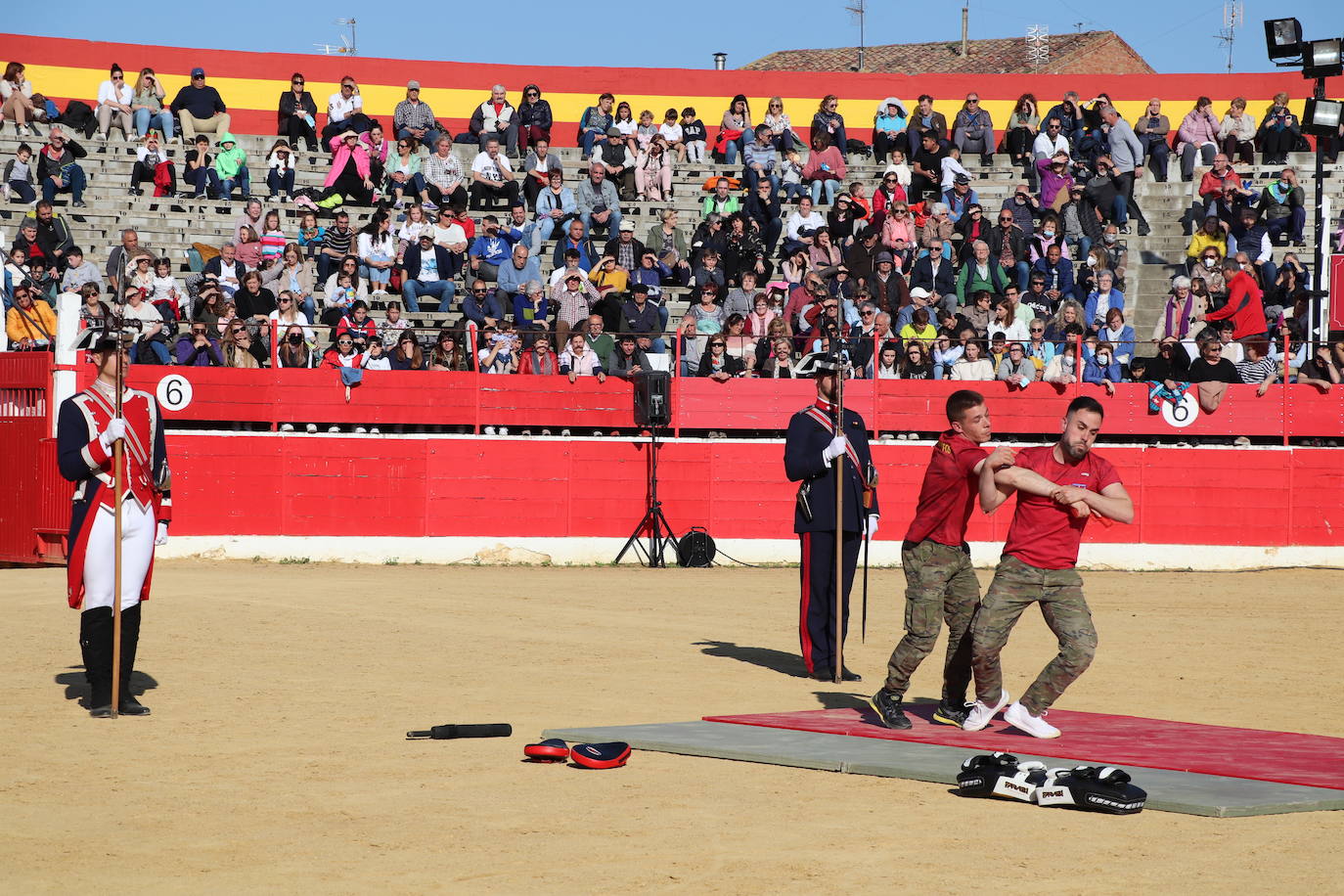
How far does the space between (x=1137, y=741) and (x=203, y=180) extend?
19.6m

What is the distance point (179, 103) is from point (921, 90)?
13807mm

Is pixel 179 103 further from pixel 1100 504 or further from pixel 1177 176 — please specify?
pixel 1100 504

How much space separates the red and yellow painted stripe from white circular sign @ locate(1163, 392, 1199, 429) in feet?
39.0

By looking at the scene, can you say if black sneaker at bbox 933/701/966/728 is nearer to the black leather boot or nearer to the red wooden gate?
the black leather boot

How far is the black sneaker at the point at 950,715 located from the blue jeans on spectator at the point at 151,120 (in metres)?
20.3

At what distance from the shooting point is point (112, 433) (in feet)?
30.6

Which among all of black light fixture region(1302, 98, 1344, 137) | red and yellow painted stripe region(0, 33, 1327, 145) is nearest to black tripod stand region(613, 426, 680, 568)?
black light fixture region(1302, 98, 1344, 137)

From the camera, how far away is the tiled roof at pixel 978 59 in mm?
53156

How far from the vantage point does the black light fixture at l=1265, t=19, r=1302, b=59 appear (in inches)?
802

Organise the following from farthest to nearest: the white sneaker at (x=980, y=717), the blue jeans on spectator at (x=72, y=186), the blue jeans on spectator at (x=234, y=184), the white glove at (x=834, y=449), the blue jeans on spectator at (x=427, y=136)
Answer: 1. the blue jeans on spectator at (x=427, y=136)
2. the blue jeans on spectator at (x=234, y=184)
3. the blue jeans on spectator at (x=72, y=186)
4. the white glove at (x=834, y=449)
5. the white sneaker at (x=980, y=717)

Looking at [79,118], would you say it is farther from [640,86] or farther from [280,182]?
[640,86]

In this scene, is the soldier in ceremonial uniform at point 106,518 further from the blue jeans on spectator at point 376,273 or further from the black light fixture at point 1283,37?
the black light fixture at point 1283,37

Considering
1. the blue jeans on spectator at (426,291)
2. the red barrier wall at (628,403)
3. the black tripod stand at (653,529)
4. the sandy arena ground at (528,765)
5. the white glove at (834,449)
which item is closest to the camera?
the sandy arena ground at (528,765)

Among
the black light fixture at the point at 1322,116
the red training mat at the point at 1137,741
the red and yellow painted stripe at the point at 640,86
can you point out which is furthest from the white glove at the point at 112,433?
the red and yellow painted stripe at the point at 640,86
